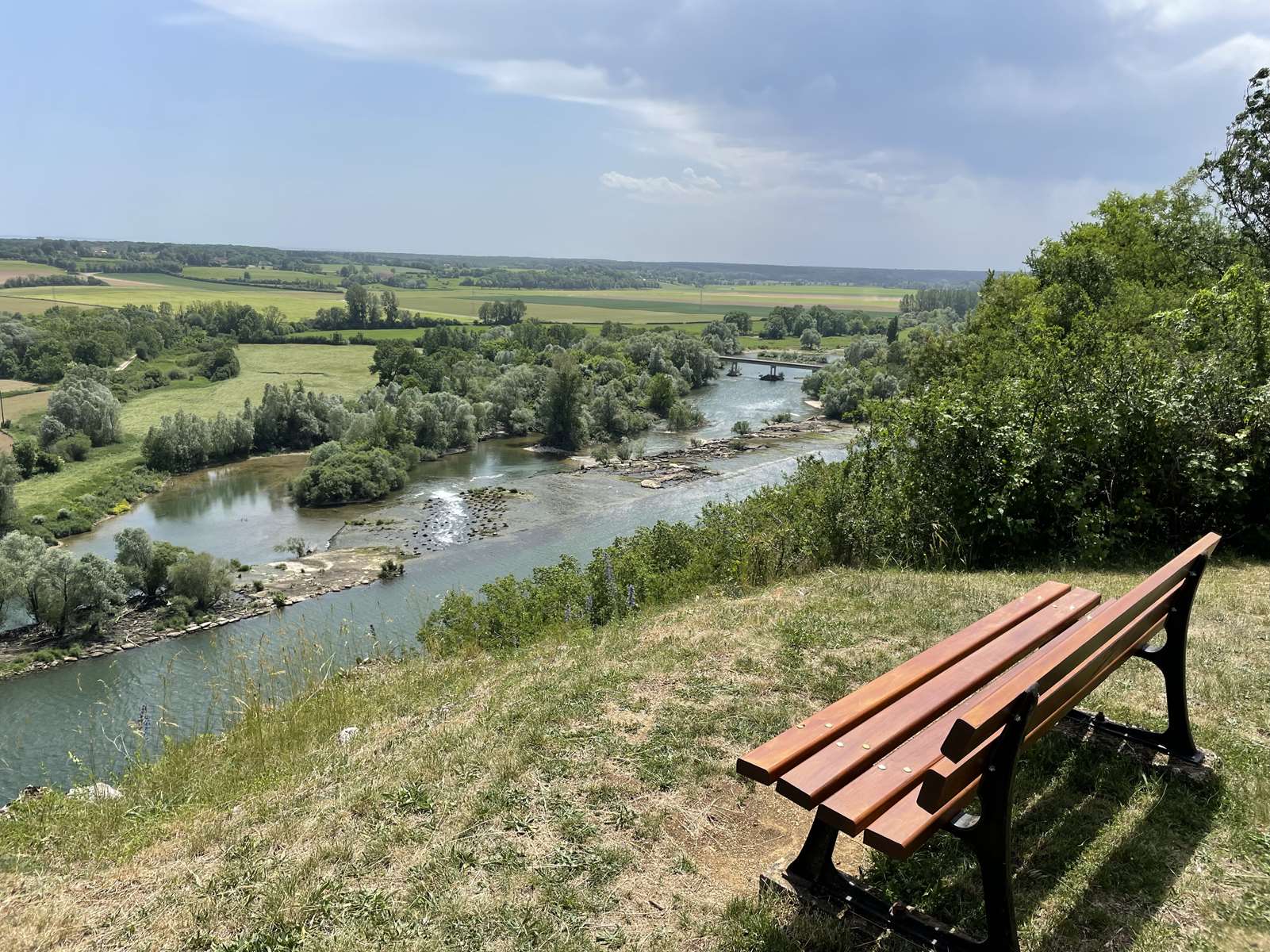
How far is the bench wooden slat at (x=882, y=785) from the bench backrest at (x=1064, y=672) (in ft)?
0.48

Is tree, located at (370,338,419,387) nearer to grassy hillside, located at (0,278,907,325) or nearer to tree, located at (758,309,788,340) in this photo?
grassy hillside, located at (0,278,907,325)

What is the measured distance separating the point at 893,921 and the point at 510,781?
2071 millimetres

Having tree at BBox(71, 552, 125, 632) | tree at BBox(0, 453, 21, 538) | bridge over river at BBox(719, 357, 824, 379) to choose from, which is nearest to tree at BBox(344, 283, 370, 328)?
bridge over river at BBox(719, 357, 824, 379)

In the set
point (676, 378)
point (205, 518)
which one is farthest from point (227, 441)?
point (676, 378)

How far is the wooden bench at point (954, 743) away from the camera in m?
2.56

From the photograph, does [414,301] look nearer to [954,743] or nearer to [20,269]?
[20,269]

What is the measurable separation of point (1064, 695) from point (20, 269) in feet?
633

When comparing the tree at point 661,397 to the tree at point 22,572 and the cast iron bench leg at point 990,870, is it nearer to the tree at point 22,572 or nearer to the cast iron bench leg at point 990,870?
the tree at point 22,572

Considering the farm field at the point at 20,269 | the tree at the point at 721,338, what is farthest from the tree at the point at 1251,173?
the farm field at the point at 20,269

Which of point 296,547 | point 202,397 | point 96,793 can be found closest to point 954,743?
point 96,793

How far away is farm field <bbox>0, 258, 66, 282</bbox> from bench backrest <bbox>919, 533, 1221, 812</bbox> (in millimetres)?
171764

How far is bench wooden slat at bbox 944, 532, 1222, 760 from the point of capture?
243 centimetres

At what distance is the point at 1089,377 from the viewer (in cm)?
881

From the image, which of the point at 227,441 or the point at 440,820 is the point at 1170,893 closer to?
the point at 440,820
